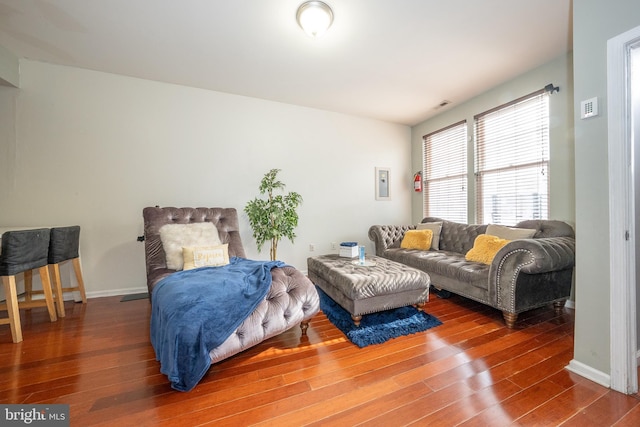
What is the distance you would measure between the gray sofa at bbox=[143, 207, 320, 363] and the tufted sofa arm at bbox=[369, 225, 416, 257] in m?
2.11

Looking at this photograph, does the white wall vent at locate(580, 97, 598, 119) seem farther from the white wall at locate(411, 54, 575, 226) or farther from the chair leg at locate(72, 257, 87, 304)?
the chair leg at locate(72, 257, 87, 304)

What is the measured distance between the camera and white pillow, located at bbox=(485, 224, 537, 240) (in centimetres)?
255

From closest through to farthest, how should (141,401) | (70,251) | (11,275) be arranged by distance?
(141,401) < (11,275) < (70,251)

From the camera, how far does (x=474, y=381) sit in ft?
4.67

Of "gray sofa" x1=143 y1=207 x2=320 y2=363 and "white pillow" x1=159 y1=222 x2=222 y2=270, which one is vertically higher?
"white pillow" x1=159 y1=222 x2=222 y2=270

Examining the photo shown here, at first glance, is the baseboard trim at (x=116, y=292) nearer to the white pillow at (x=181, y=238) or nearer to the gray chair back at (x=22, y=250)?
the gray chair back at (x=22, y=250)

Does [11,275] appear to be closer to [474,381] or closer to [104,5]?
[104,5]

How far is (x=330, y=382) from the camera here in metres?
1.42

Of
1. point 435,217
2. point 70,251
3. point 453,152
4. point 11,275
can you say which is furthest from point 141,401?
point 453,152

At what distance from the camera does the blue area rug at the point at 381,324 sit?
191cm

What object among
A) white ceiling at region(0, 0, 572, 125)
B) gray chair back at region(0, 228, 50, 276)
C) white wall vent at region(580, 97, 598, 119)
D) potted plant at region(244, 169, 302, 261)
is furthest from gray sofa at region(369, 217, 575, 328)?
gray chair back at region(0, 228, 50, 276)

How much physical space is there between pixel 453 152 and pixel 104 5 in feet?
14.4

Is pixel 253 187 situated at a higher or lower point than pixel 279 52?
lower

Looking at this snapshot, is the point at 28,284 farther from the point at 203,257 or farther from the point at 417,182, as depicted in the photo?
the point at 417,182
